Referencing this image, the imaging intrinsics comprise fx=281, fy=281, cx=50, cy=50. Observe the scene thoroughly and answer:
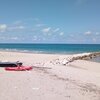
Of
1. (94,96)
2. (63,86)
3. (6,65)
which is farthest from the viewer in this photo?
(6,65)

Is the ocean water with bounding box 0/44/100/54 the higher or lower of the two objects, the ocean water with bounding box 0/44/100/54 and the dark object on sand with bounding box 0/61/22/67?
the higher

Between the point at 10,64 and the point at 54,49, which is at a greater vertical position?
the point at 54,49

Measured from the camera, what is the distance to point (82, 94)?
40.5ft

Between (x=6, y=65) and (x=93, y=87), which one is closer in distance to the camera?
(x=93, y=87)

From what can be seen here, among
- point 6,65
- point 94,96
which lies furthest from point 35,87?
point 6,65

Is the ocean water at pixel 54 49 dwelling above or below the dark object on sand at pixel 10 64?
above

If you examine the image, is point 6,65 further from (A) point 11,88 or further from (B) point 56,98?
(B) point 56,98

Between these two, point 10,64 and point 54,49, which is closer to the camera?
point 10,64

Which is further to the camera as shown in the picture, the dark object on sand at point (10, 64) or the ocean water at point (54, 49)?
the ocean water at point (54, 49)

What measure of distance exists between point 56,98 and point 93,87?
134 inches

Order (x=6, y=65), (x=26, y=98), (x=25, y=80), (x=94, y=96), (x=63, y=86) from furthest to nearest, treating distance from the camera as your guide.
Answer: (x=6, y=65)
(x=25, y=80)
(x=63, y=86)
(x=94, y=96)
(x=26, y=98)

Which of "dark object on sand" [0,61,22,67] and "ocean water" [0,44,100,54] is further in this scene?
"ocean water" [0,44,100,54]

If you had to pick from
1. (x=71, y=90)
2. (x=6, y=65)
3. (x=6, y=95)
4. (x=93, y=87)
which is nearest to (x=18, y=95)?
(x=6, y=95)

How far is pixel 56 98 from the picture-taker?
1150cm
